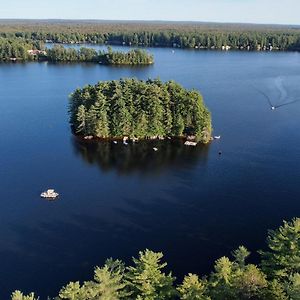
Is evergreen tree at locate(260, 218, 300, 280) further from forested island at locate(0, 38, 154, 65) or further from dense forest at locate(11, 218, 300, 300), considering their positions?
forested island at locate(0, 38, 154, 65)

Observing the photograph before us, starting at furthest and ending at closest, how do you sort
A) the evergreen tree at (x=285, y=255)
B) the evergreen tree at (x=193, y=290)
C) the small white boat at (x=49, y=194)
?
1. the small white boat at (x=49, y=194)
2. the evergreen tree at (x=285, y=255)
3. the evergreen tree at (x=193, y=290)

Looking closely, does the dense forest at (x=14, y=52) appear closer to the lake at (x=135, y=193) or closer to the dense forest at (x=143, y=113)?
the lake at (x=135, y=193)

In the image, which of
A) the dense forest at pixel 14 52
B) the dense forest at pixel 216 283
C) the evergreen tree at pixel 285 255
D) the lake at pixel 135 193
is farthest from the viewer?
the dense forest at pixel 14 52

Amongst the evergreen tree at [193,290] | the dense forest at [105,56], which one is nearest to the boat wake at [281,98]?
the dense forest at [105,56]

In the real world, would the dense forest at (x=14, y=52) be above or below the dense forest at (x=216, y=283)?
above

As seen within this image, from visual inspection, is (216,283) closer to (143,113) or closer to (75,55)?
(143,113)

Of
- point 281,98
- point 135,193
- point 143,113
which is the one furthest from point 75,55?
point 135,193

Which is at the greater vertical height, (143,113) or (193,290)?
(143,113)
